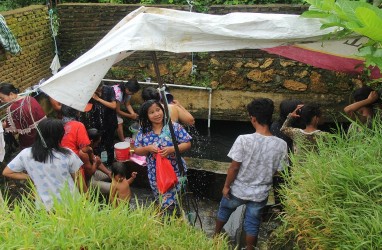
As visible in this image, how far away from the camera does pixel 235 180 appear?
4000mm

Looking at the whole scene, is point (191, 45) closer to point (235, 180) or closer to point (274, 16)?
point (274, 16)

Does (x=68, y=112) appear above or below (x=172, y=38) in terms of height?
below

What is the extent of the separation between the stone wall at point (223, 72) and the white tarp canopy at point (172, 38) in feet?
13.1

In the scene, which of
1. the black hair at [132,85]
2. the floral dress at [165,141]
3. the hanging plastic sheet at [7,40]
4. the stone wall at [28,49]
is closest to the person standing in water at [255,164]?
the floral dress at [165,141]

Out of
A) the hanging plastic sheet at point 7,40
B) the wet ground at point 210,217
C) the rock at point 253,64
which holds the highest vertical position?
the hanging plastic sheet at point 7,40

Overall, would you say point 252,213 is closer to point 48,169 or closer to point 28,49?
point 48,169

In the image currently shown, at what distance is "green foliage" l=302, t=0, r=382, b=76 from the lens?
2.48 meters

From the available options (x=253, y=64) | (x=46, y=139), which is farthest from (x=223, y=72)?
(x=46, y=139)

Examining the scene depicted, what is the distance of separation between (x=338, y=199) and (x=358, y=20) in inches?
47.6

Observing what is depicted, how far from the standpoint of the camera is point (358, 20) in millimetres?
2723

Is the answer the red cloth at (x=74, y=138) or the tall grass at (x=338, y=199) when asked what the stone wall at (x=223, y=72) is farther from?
the tall grass at (x=338, y=199)

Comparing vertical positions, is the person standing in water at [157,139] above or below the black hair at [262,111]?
below

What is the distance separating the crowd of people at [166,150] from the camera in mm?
3709

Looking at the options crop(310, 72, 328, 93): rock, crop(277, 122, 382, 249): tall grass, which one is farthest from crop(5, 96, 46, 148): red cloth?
crop(310, 72, 328, 93): rock
